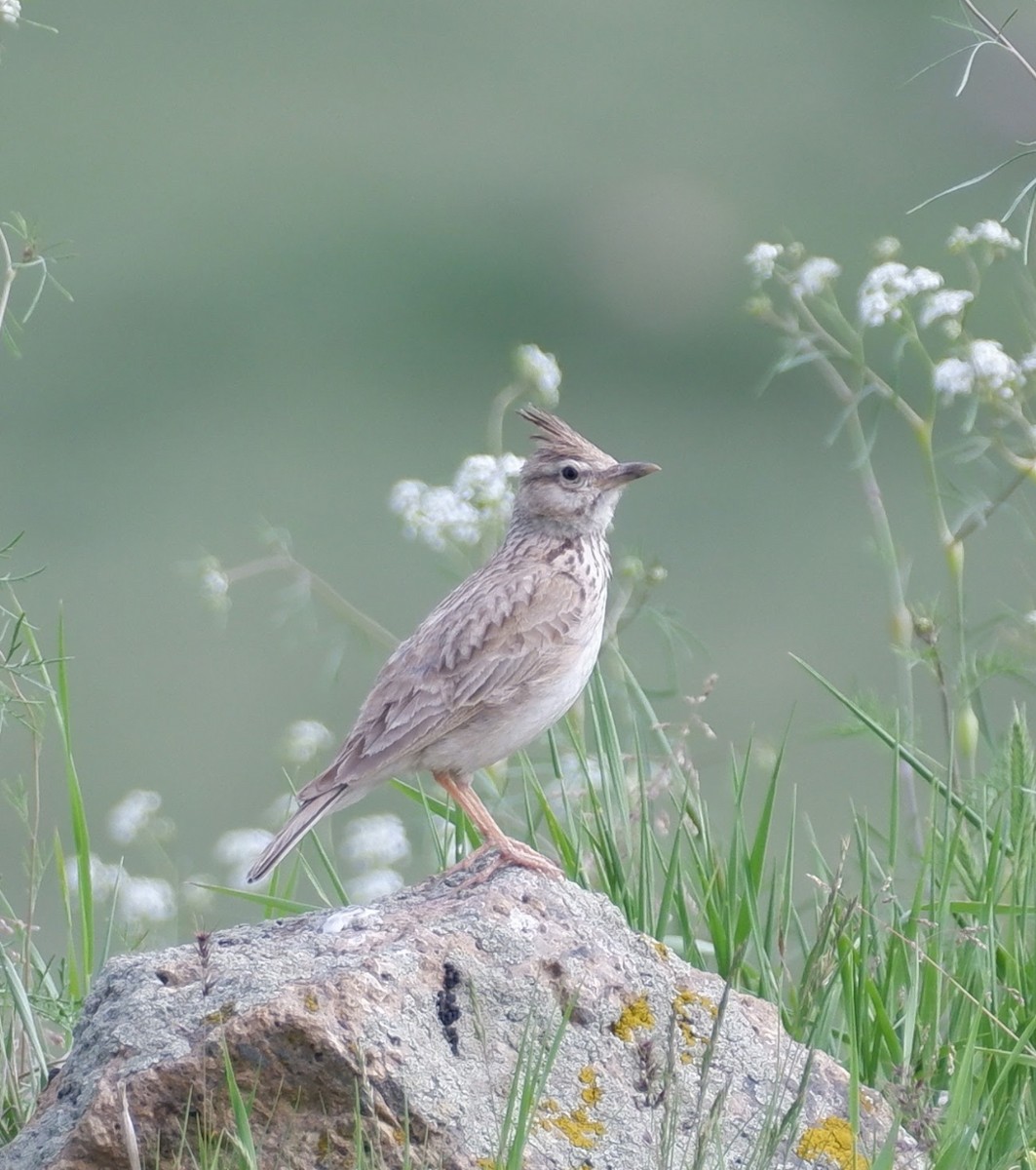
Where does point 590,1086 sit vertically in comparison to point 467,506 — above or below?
below

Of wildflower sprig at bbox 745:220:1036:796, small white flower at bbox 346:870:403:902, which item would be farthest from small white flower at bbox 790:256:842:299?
small white flower at bbox 346:870:403:902

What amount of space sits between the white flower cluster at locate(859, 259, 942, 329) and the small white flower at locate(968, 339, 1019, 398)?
14.3 inches

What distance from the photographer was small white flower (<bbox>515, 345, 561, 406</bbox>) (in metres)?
6.50

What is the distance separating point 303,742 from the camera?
6934 millimetres

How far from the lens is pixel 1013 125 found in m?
20.2

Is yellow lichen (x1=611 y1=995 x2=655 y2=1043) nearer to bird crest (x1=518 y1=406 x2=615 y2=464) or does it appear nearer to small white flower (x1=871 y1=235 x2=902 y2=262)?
bird crest (x1=518 y1=406 x2=615 y2=464)

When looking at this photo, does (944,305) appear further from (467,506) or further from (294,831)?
(294,831)

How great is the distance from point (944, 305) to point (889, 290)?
0.25m

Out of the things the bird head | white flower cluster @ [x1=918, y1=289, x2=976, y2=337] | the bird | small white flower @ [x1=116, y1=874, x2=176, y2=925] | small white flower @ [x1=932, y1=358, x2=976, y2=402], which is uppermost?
white flower cluster @ [x1=918, y1=289, x2=976, y2=337]

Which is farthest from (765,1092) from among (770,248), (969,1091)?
(770,248)

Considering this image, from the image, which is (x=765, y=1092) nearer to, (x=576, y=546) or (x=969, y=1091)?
(x=969, y=1091)

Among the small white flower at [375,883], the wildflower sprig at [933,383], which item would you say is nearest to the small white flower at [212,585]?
the small white flower at [375,883]

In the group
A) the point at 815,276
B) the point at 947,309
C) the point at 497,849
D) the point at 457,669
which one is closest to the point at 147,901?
the point at 457,669

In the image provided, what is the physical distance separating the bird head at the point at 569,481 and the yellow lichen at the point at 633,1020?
238 centimetres
